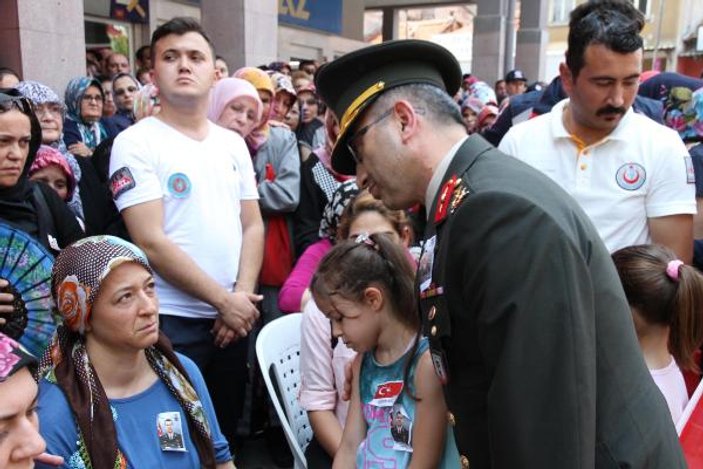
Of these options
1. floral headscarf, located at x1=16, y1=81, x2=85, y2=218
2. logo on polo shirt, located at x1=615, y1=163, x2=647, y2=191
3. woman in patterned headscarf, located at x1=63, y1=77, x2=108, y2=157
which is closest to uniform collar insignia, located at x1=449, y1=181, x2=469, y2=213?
logo on polo shirt, located at x1=615, y1=163, x2=647, y2=191

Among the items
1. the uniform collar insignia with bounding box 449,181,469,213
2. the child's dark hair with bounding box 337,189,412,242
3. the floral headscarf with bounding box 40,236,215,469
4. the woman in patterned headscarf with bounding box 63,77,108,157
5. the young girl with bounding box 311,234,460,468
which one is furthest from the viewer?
the woman in patterned headscarf with bounding box 63,77,108,157

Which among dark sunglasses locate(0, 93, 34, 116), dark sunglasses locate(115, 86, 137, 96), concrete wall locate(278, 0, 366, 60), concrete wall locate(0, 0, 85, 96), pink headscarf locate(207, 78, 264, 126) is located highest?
concrete wall locate(278, 0, 366, 60)

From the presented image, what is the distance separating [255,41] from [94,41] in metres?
3.44

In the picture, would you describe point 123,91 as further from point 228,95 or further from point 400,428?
point 400,428

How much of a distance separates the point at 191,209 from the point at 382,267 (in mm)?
1008

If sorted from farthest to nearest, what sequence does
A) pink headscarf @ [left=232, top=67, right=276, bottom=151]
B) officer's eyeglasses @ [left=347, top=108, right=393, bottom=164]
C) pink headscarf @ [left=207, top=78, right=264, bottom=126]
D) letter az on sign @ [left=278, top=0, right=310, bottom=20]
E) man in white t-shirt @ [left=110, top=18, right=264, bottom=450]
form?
letter az on sign @ [left=278, top=0, right=310, bottom=20]
pink headscarf @ [left=232, top=67, right=276, bottom=151]
pink headscarf @ [left=207, top=78, right=264, bottom=126]
man in white t-shirt @ [left=110, top=18, right=264, bottom=450]
officer's eyeglasses @ [left=347, top=108, right=393, bottom=164]

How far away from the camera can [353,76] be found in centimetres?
139

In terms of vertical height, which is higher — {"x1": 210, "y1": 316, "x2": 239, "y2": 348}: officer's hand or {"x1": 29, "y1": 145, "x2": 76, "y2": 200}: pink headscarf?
{"x1": 29, "y1": 145, "x2": 76, "y2": 200}: pink headscarf

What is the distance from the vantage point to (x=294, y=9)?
46.5 ft

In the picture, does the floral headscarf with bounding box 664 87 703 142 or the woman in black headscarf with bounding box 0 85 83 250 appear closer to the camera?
the woman in black headscarf with bounding box 0 85 83 250

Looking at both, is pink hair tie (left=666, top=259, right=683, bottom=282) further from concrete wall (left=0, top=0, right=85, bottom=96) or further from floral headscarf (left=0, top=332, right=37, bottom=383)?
concrete wall (left=0, top=0, right=85, bottom=96)

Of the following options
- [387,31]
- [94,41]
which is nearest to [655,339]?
[94,41]

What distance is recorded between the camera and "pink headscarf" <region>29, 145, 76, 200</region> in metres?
3.13

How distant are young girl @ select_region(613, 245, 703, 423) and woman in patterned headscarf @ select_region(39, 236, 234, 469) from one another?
1.46 meters
